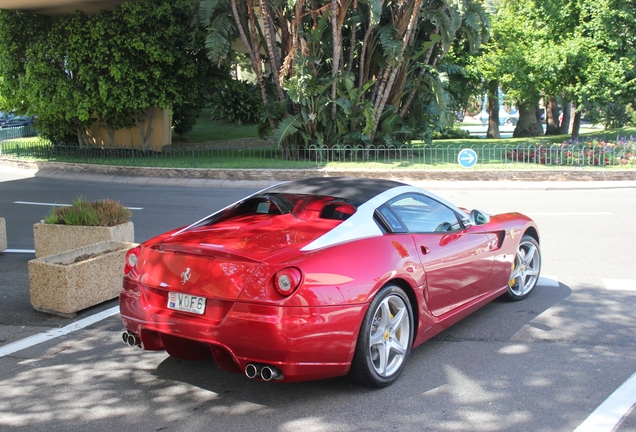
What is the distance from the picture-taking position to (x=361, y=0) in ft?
64.3

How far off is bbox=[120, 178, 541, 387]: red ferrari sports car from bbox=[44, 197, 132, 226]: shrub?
317cm

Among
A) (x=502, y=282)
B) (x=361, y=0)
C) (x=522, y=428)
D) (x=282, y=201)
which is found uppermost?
(x=361, y=0)

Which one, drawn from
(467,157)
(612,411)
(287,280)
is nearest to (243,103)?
(467,157)

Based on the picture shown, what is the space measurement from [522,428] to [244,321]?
6.20ft

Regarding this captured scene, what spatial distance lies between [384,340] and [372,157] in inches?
665

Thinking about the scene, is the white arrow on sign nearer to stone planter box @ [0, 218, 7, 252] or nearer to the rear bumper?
stone planter box @ [0, 218, 7, 252]


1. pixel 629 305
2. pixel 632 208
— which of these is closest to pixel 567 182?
pixel 632 208

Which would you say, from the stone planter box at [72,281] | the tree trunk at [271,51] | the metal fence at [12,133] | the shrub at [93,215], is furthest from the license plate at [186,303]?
the metal fence at [12,133]

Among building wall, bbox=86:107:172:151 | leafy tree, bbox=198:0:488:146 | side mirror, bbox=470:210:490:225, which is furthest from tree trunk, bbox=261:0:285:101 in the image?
side mirror, bbox=470:210:490:225

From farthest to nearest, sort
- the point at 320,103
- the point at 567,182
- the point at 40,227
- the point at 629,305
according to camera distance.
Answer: the point at 320,103, the point at 567,182, the point at 40,227, the point at 629,305

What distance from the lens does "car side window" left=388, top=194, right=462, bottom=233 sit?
567cm

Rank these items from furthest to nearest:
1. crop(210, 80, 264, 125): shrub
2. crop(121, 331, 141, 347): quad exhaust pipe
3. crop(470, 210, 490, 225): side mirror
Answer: crop(210, 80, 264, 125): shrub → crop(470, 210, 490, 225): side mirror → crop(121, 331, 141, 347): quad exhaust pipe

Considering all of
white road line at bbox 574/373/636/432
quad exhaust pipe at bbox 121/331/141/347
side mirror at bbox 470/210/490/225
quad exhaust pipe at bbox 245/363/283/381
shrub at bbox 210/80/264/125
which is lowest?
white road line at bbox 574/373/636/432

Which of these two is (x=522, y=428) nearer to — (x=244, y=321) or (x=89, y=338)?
(x=244, y=321)
